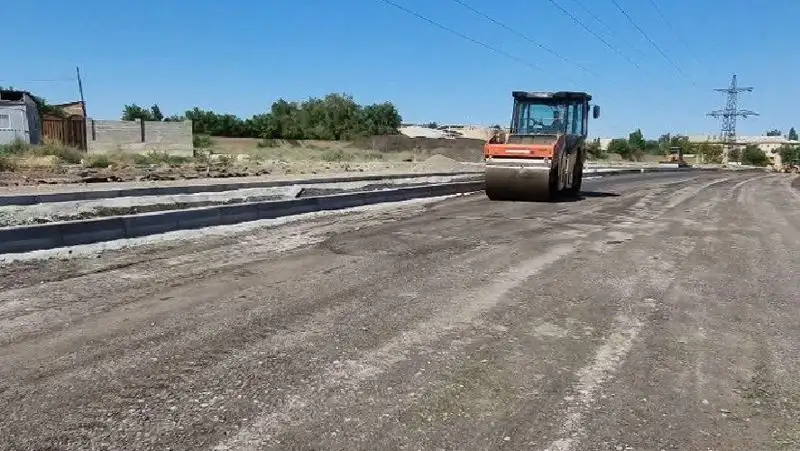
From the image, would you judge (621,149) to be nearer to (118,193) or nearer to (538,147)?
(538,147)

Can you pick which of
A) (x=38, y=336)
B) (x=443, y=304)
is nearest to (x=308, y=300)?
(x=443, y=304)

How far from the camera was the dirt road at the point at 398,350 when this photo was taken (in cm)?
363

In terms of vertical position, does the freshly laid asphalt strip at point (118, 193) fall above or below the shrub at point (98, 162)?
below

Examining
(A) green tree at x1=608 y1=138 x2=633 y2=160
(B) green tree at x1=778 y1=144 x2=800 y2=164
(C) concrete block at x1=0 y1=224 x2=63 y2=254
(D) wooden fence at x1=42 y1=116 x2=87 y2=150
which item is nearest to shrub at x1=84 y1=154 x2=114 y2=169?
(D) wooden fence at x1=42 y1=116 x2=87 y2=150

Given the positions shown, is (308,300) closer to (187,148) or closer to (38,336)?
(38,336)

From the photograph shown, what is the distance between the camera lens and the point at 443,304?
625cm

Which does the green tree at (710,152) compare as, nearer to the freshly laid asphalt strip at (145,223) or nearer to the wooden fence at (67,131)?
the wooden fence at (67,131)

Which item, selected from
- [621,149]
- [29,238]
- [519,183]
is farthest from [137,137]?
[621,149]

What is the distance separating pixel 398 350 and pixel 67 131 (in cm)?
4036

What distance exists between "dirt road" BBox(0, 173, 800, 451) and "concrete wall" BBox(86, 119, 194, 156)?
115 feet

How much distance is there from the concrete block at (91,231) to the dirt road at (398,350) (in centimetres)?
77

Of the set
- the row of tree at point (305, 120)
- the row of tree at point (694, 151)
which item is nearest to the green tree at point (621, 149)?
the row of tree at point (694, 151)

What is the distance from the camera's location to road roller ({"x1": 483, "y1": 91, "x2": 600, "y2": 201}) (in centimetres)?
1722

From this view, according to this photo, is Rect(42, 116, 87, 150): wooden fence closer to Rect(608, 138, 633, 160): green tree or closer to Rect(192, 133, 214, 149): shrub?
Rect(192, 133, 214, 149): shrub
